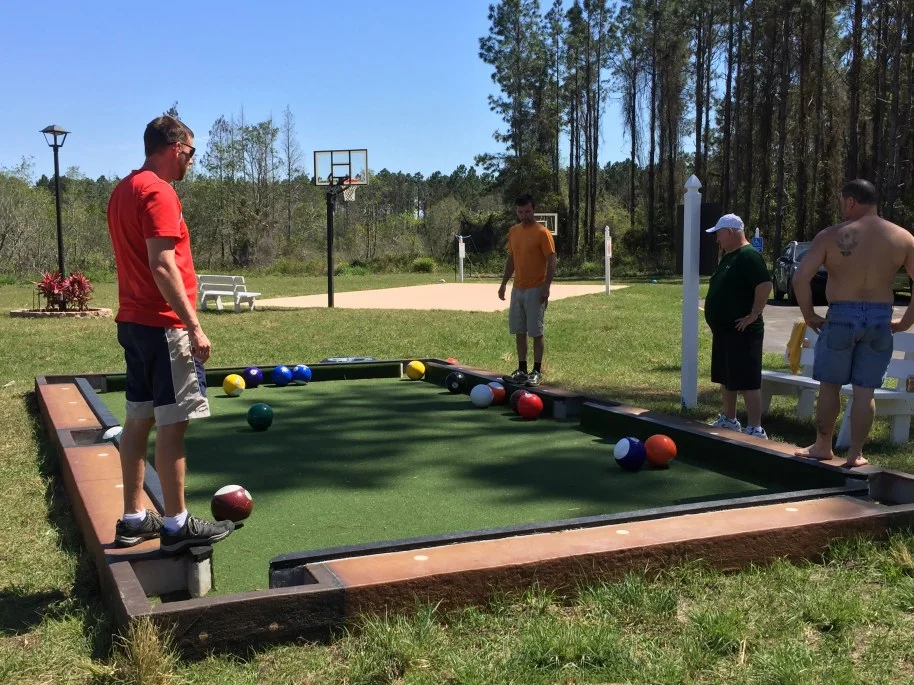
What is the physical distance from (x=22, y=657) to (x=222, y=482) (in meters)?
2.09

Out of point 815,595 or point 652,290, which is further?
point 652,290

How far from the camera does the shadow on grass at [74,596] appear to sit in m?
2.97

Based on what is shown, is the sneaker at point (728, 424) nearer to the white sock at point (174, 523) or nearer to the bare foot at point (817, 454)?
the bare foot at point (817, 454)

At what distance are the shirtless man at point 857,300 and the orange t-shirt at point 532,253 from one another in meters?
3.47

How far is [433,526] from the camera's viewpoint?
4020mm

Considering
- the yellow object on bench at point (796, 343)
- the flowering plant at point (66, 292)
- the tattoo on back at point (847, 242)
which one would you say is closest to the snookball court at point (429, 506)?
the tattoo on back at point (847, 242)

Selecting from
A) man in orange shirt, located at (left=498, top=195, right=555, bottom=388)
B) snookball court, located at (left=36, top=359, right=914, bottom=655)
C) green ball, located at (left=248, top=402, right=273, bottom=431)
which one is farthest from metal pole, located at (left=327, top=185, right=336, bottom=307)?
green ball, located at (left=248, top=402, right=273, bottom=431)

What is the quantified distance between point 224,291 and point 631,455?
14885 millimetres

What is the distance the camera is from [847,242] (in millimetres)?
4695

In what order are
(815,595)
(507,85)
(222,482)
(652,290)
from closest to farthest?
(815,595) < (222,482) < (652,290) < (507,85)

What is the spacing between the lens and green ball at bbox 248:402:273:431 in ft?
20.6

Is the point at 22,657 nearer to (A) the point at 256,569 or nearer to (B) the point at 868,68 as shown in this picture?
(A) the point at 256,569

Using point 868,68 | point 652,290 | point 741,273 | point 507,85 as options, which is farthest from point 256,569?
point 507,85

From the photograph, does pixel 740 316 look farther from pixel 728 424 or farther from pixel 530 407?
pixel 530 407
